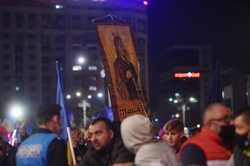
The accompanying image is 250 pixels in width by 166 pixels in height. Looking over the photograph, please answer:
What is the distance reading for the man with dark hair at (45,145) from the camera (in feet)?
21.5

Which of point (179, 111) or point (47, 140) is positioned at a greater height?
point (47, 140)

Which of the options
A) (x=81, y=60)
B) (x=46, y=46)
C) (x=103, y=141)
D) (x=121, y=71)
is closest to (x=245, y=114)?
(x=103, y=141)

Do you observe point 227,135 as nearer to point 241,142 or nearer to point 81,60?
point 241,142

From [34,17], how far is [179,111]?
41160 millimetres

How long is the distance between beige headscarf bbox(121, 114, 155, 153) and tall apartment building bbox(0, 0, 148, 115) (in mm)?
106097

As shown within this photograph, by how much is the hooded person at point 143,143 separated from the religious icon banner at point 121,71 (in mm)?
4965

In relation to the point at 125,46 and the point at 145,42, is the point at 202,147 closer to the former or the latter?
the point at 125,46

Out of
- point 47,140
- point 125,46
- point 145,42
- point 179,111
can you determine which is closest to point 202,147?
point 47,140

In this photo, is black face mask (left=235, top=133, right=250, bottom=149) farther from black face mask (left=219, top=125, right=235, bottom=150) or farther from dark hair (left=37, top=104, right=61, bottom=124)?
dark hair (left=37, top=104, right=61, bottom=124)

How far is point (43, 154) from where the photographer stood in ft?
21.5

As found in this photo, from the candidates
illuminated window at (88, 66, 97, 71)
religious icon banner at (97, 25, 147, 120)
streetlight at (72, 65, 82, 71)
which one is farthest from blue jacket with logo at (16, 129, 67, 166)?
streetlight at (72, 65, 82, 71)

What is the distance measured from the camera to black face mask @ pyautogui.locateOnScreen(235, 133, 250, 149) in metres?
4.89

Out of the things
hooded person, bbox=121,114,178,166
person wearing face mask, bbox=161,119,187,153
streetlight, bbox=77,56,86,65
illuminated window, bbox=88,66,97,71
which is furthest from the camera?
streetlight, bbox=77,56,86,65

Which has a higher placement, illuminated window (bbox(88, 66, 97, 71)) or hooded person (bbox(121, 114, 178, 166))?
hooded person (bbox(121, 114, 178, 166))
